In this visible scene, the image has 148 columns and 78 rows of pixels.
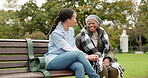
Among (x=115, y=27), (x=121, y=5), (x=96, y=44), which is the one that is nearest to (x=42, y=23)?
(x=121, y=5)

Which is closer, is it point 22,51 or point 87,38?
point 22,51

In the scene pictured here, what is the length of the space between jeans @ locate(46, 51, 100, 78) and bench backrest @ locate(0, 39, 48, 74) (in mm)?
547

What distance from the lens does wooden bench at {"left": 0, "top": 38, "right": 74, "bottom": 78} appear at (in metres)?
4.14

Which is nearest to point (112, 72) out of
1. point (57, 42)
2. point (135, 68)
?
point (57, 42)

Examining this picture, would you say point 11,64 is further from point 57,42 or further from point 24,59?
point 57,42

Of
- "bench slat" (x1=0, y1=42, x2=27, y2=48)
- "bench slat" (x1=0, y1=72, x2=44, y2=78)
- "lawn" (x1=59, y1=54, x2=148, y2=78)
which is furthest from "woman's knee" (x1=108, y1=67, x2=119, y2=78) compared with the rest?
"lawn" (x1=59, y1=54, x2=148, y2=78)

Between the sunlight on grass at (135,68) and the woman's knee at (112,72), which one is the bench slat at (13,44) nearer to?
the woman's knee at (112,72)

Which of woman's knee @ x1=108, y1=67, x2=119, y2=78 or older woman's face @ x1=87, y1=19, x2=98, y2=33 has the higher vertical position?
older woman's face @ x1=87, y1=19, x2=98, y2=33

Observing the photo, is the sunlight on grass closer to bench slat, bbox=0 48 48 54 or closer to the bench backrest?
bench slat, bbox=0 48 48 54

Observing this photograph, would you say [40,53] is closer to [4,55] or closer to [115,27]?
[4,55]

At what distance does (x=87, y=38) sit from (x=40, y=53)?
85 centimetres

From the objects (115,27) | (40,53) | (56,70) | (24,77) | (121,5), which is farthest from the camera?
(115,27)

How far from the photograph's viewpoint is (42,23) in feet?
119

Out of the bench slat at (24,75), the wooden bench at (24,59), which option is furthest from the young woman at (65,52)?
the bench slat at (24,75)
